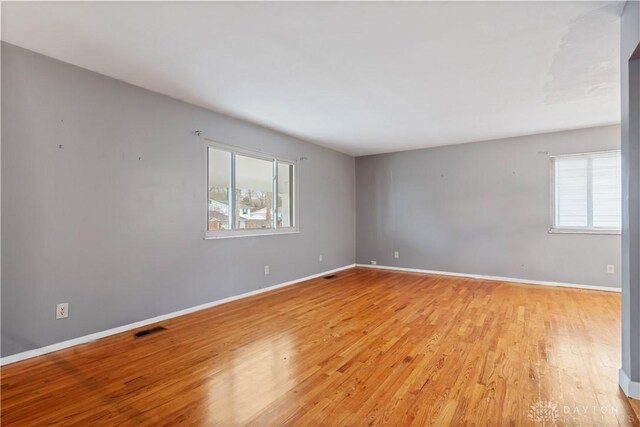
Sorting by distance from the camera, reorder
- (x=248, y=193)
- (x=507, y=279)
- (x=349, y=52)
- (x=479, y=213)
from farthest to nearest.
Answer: (x=479, y=213)
(x=507, y=279)
(x=248, y=193)
(x=349, y=52)

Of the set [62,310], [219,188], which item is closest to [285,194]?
[219,188]

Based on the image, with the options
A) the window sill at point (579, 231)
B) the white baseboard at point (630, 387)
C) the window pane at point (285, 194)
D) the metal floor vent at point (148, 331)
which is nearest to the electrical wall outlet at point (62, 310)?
the metal floor vent at point (148, 331)

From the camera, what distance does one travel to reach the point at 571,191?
4.84 m

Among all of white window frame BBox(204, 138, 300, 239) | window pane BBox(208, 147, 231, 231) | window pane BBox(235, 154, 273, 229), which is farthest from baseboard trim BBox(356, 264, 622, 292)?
window pane BBox(208, 147, 231, 231)

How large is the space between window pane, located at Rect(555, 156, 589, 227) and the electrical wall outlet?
6.43 m

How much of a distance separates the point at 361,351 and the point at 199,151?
2.88 metres

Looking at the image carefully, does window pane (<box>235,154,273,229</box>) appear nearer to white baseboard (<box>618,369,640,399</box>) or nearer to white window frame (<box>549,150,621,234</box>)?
white baseboard (<box>618,369,640,399</box>)

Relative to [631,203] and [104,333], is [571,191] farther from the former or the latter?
[104,333]

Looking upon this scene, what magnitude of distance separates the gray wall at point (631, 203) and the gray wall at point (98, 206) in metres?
3.78

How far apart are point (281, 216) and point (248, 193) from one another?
0.86 m

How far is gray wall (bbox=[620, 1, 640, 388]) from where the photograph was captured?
1880 mm

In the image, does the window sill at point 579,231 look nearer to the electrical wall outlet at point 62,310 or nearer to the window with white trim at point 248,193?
the window with white trim at point 248,193

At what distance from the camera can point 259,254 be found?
452cm

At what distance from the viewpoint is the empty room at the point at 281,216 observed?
1.93 metres
